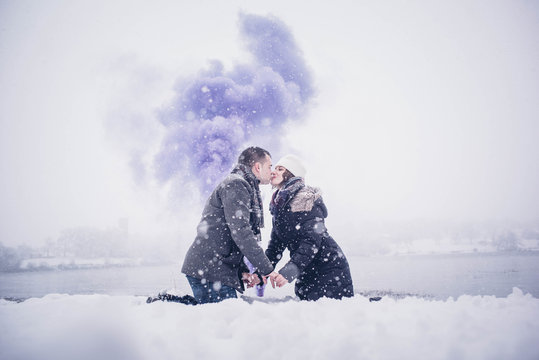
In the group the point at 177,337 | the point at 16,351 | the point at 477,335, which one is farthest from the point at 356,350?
the point at 16,351

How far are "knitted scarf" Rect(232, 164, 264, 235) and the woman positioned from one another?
11.0 inches

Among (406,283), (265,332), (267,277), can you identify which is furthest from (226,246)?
(406,283)

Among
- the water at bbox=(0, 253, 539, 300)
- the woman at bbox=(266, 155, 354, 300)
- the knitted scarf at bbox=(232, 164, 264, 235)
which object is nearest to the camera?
the woman at bbox=(266, 155, 354, 300)

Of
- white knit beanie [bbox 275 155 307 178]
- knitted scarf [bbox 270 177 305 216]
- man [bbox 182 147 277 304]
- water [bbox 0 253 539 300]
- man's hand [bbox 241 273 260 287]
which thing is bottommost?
water [bbox 0 253 539 300]

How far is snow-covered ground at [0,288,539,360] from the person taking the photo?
58.9 inches

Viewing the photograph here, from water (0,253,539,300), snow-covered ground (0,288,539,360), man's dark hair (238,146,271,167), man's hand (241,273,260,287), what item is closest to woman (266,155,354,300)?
man's hand (241,273,260,287)

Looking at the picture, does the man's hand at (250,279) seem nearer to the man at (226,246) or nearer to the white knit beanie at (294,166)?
the man at (226,246)

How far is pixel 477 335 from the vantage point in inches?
62.8

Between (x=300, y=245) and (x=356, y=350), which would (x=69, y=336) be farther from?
(x=300, y=245)

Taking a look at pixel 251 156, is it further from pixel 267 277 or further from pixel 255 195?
pixel 267 277

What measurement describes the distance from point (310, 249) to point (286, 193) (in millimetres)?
753

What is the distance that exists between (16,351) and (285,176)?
9.86ft

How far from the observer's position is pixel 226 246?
3.18m

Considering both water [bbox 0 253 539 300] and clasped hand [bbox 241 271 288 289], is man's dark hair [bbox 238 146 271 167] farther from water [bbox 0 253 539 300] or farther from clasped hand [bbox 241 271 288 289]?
water [bbox 0 253 539 300]
